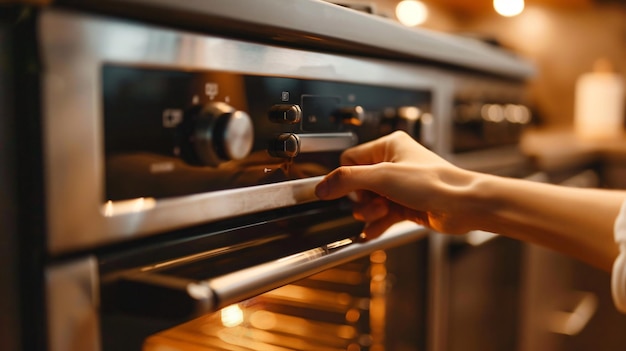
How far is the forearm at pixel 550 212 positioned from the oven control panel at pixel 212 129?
162mm

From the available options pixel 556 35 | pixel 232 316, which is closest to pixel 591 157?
pixel 556 35

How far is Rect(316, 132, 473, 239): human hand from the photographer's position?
605 mm

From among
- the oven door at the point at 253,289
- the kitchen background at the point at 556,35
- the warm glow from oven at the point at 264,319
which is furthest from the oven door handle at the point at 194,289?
the kitchen background at the point at 556,35

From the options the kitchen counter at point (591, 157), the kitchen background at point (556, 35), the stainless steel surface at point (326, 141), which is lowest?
the kitchen counter at point (591, 157)

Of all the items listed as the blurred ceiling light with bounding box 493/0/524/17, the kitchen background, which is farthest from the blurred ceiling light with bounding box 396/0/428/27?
the blurred ceiling light with bounding box 493/0/524/17

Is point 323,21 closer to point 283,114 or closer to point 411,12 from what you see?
point 283,114

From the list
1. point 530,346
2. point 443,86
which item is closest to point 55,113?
point 443,86

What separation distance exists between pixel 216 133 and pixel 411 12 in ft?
5.38

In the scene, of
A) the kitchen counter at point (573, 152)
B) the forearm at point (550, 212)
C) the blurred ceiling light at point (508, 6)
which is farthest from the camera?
the blurred ceiling light at point (508, 6)

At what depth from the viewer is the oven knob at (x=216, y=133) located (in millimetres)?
462

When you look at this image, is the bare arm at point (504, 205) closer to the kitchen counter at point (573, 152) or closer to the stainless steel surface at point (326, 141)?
the stainless steel surface at point (326, 141)

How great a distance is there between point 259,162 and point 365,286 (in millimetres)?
359

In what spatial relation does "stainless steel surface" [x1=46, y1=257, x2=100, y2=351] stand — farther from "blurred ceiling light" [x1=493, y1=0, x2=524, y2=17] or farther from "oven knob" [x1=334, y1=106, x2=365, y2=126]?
"blurred ceiling light" [x1=493, y1=0, x2=524, y2=17]

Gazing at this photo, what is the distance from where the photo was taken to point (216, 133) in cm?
47
